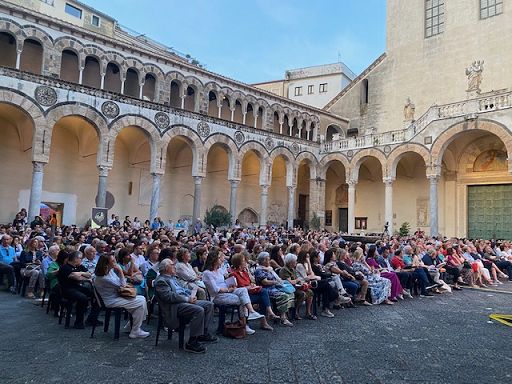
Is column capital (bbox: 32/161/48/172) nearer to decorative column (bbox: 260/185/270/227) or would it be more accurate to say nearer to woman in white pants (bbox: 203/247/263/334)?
decorative column (bbox: 260/185/270/227)

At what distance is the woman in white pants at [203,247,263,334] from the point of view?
573 centimetres

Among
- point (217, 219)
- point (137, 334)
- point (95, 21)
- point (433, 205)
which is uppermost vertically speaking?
point (95, 21)

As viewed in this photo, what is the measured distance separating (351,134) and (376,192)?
5255 millimetres

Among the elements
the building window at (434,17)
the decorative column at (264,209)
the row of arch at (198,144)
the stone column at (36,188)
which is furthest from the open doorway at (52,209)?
the building window at (434,17)

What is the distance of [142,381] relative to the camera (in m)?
4.01

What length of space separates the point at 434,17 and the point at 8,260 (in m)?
28.4

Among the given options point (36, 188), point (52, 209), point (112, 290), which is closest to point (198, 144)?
point (36, 188)

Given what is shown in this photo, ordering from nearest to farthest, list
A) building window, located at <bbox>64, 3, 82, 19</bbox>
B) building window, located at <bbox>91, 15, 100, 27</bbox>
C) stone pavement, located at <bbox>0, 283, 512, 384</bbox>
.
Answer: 1. stone pavement, located at <bbox>0, 283, 512, 384</bbox>
2. building window, located at <bbox>64, 3, 82, 19</bbox>
3. building window, located at <bbox>91, 15, 100, 27</bbox>

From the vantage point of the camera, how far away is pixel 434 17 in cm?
2648

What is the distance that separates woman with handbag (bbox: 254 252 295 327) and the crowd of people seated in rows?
0.05ft

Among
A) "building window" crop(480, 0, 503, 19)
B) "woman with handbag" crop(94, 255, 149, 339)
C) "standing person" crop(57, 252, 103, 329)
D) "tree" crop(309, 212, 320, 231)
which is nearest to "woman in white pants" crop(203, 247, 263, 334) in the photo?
"woman with handbag" crop(94, 255, 149, 339)

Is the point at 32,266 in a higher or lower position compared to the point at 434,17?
lower

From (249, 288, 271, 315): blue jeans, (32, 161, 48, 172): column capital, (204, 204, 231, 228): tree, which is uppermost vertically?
(32, 161, 48, 172): column capital

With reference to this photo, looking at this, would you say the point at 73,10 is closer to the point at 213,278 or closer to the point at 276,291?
the point at 213,278
